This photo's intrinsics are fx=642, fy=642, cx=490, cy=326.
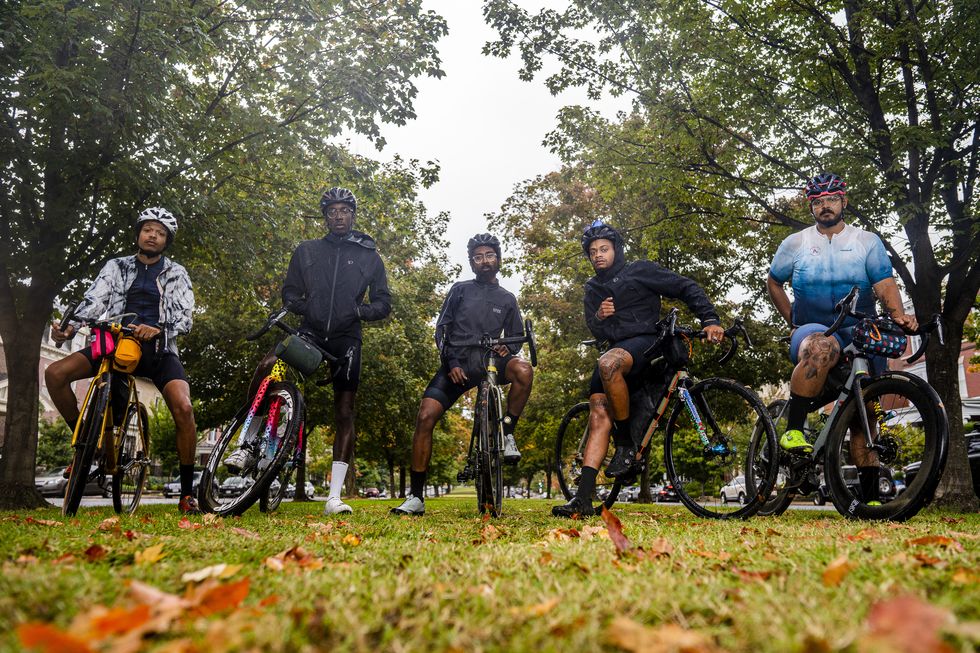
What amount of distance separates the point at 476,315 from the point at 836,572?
426 centimetres

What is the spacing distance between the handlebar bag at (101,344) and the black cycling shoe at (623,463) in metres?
3.83

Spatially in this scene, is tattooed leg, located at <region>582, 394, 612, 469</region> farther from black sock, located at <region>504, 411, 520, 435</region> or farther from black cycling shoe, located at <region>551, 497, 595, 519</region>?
black sock, located at <region>504, 411, 520, 435</region>

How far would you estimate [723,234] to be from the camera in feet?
33.7

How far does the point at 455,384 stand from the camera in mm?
5598

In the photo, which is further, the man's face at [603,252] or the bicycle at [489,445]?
the man's face at [603,252]

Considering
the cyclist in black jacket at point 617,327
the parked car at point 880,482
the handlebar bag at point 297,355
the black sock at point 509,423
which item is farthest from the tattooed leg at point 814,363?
the handlebar bag at point 297,355

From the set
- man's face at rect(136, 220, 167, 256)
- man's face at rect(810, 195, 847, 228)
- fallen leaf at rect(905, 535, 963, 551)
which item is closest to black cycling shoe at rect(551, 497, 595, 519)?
fallen leaf at rect(905, 535, 963, 551)

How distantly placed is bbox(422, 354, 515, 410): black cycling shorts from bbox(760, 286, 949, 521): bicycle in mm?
2288

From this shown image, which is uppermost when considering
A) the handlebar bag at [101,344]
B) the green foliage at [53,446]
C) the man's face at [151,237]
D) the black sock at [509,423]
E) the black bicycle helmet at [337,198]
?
the black bicycle helmet at [337,198]

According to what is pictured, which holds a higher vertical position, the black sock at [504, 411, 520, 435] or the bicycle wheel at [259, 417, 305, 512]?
the black sock at [504, 411, 520, 435]

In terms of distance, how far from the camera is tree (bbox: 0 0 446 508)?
6480mm

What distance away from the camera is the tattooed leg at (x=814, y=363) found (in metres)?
4.34

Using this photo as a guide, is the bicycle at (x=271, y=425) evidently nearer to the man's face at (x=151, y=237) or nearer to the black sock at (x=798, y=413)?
the man's face at (x=151, y=237)

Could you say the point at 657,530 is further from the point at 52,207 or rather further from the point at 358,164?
the point at 358,164
